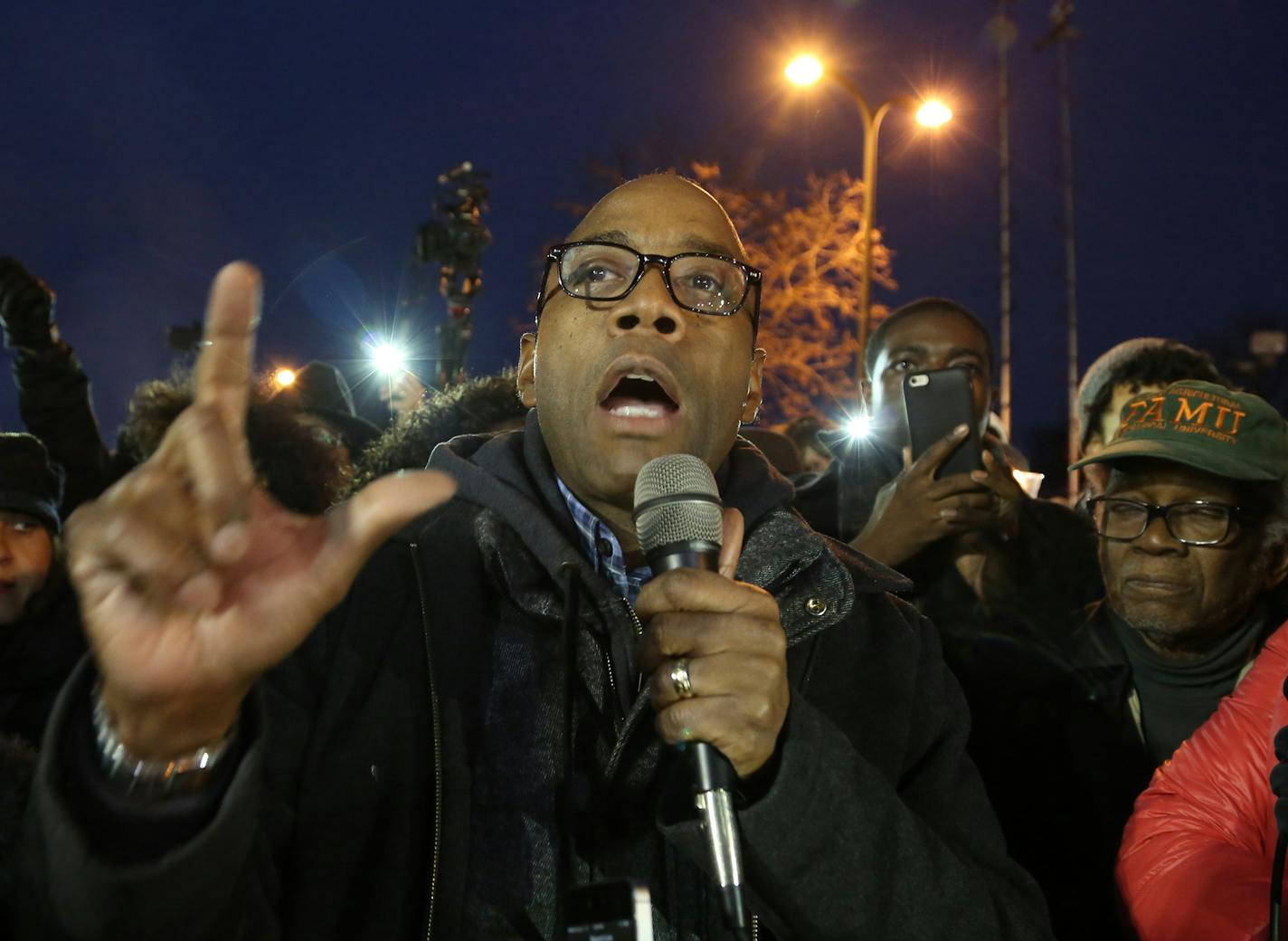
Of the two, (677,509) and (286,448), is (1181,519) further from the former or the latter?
(286,448)

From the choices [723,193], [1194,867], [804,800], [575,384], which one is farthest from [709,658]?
[723,193]

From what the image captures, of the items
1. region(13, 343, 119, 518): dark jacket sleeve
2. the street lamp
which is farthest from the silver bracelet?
the street lamp

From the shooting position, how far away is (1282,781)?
74.9 inches

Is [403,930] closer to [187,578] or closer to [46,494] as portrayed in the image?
[187,578]

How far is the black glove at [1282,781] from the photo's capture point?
1.90 meters

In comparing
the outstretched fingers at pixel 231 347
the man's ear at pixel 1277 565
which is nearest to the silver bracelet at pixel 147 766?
the outstretched fingers at pixel 231 347

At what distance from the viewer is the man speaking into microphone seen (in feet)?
4.29

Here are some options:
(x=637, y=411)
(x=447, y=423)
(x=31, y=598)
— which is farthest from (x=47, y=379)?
(x=637, y=411)

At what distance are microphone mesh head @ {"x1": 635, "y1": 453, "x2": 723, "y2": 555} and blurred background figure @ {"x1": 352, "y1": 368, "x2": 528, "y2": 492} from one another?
2339 millimetres

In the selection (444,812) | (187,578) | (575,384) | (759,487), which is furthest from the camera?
(759,487)

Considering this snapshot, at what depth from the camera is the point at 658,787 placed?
1.98 m

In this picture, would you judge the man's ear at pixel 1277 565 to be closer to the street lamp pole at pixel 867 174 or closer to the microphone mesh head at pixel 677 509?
the microphone mesh head at pixel 677 509

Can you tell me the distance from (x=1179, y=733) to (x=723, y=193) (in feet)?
79.3

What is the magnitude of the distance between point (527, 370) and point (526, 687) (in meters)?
0.84
